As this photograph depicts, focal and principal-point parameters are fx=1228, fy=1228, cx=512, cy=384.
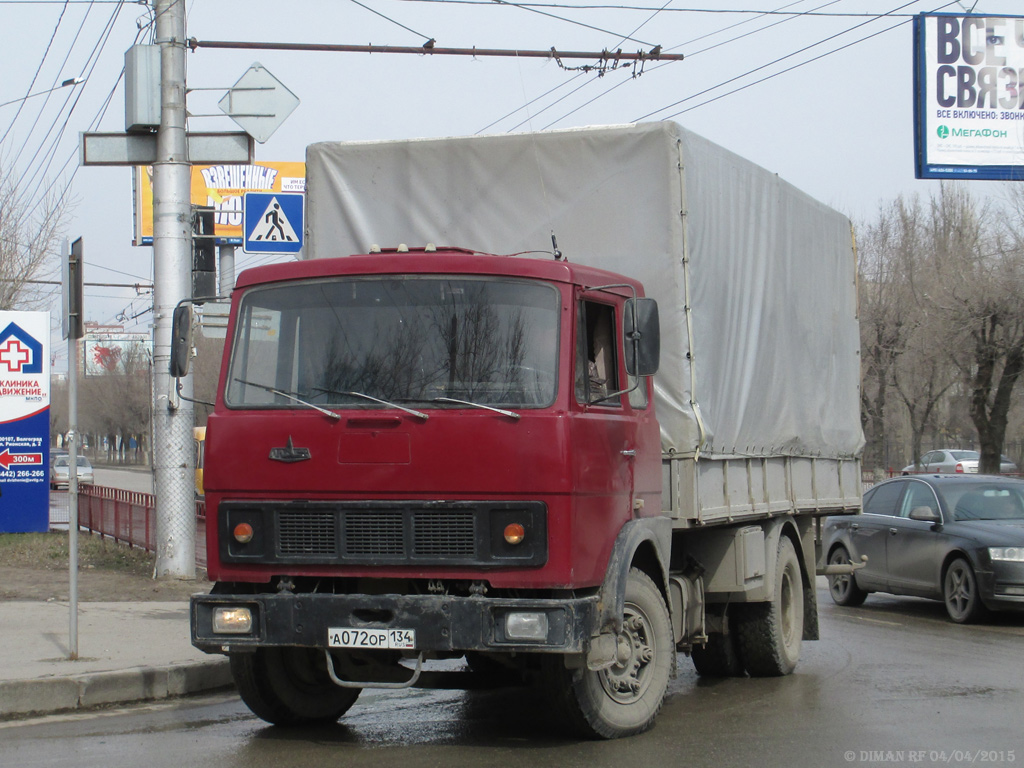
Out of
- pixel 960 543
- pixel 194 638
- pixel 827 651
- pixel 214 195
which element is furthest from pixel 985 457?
pixel 194 638

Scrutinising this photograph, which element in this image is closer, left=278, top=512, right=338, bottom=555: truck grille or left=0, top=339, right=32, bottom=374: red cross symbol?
left=278, top=512, right=338, bottom=555: truck grille

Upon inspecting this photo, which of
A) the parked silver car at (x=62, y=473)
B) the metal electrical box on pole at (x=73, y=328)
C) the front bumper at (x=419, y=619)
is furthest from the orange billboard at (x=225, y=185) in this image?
the front bumper at (x=419, y=619)

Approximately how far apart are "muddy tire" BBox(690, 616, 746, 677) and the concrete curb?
3497 millimetres

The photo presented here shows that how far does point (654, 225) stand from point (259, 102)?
21.8ft

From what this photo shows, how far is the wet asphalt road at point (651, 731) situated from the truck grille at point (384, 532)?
101cm

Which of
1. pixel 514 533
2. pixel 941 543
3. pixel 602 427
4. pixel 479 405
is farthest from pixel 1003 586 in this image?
pixel 479 405

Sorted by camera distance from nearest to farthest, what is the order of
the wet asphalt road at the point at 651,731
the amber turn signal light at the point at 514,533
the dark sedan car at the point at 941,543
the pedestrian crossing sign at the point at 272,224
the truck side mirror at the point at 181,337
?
the amber turn signal light at the point at 514,533, the wet asphalt road at the point at 651,731, the truck side mirror at the point at 181,337, the dark sedan car at the point at 941,543, the pedestrian crossing sign at the point at 272,224

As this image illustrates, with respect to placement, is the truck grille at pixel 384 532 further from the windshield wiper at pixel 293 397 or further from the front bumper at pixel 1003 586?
the front bumper at pixel 1003 586

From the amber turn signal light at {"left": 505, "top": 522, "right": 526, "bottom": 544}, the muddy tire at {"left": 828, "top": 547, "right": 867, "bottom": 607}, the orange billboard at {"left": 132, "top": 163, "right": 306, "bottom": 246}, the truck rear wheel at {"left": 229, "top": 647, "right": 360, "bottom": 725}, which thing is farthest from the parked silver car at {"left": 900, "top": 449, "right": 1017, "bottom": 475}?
the amber turn signal light at {"left": 505, "top": 522, "right": 526, "bottom": 544}

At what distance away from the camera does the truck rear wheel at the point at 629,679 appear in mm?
6254

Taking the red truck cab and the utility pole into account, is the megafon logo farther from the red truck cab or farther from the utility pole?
the red truck cab

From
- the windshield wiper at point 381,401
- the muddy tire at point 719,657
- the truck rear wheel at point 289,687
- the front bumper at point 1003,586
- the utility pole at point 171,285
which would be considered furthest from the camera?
the utility pole at point 171,285

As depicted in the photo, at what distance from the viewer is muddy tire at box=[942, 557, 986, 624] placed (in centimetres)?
1210

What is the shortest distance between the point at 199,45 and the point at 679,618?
910cm
